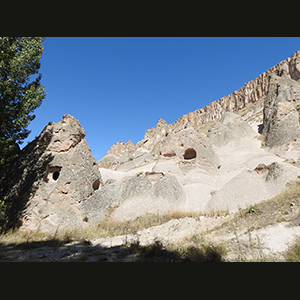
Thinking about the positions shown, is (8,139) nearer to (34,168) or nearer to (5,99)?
(5,99)

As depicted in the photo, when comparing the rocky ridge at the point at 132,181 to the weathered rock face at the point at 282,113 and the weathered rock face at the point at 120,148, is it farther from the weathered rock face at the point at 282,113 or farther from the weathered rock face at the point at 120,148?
Answer: the weathered rock face at the point at 120,148

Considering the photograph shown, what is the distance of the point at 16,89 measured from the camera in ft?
35.7

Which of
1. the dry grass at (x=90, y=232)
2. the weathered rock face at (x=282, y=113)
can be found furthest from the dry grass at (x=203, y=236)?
the weathered rock face at (x=282, y=113)

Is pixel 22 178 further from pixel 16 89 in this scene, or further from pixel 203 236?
pixel 203 236

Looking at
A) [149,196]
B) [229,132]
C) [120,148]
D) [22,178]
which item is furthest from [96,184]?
[120,148]

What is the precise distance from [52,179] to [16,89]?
6116mm

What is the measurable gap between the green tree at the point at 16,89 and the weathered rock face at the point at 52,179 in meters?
1.93

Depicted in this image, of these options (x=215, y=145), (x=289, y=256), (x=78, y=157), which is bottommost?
(x=289, y=256)

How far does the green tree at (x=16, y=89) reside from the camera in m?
10.1

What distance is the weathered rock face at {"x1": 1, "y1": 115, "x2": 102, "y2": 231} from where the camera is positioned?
1141 centimetres

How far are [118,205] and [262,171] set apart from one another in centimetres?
1069

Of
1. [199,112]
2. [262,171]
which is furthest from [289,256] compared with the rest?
[199,112]

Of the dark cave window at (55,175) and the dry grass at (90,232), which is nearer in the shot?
the dry grass at (90,232)

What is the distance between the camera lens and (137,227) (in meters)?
9.84
